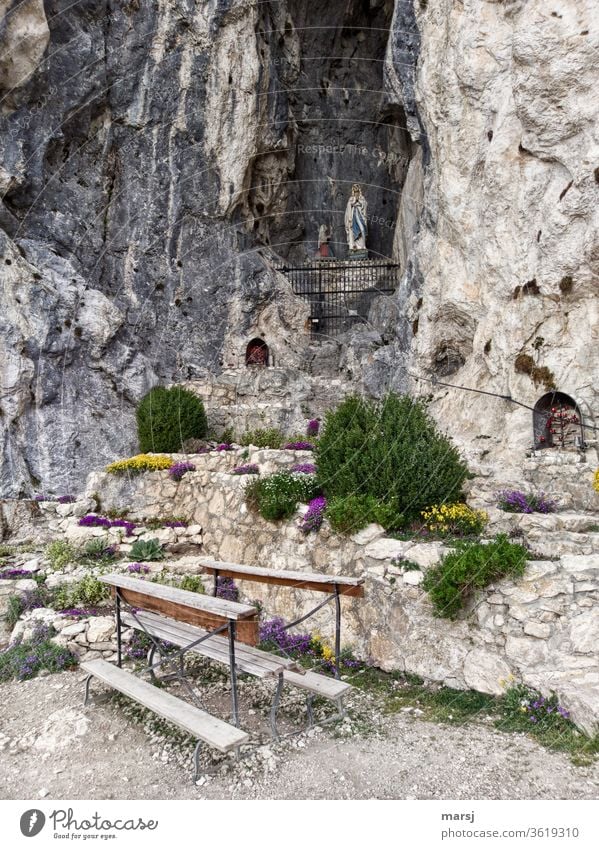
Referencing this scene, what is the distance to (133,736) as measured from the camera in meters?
5.48

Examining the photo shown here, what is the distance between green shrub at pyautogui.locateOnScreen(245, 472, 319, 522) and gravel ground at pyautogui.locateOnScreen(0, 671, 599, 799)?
351 centimetres

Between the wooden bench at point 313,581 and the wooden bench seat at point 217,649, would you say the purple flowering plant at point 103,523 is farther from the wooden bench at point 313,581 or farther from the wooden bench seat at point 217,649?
the wooden bench at point 313,581

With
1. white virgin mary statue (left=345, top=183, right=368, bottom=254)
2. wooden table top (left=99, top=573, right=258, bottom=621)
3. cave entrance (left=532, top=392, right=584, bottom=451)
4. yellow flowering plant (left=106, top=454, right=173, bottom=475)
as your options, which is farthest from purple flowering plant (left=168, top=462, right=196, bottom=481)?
white virgin mary statue (left=345, top=183, right=368, bottom=254)

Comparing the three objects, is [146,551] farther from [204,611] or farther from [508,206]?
[508,206]

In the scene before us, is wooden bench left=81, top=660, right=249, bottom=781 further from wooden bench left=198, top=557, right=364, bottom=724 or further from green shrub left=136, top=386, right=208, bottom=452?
green shrub left=136, top=386, right=208, bottom=452

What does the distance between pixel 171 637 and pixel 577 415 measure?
11.3 metres

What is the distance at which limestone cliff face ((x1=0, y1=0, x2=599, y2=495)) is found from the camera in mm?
14273

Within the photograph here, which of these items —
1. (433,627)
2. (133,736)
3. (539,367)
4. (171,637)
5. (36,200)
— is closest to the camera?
(133,736)

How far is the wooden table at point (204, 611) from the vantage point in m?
4.99

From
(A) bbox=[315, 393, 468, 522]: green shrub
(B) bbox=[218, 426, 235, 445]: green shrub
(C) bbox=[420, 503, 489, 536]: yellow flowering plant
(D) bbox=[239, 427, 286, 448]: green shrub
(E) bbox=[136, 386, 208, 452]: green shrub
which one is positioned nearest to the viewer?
(C) bbox=[420, 503, 489, 536]: yellow flowering plant

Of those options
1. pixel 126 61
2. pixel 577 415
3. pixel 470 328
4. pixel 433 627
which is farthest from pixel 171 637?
pixel 126 61

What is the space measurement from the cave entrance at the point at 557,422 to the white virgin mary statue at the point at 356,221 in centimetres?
1275

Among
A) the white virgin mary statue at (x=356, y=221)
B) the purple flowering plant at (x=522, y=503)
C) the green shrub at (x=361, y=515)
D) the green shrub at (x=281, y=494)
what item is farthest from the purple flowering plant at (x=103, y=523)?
the white virgin mary statue at (x=356, y=221)

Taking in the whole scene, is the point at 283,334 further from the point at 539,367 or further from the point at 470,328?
the point at 539,367
